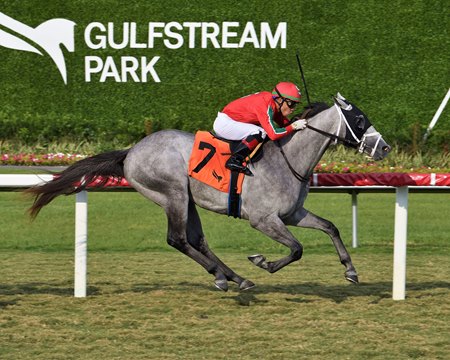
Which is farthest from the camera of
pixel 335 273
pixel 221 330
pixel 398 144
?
pixel 398 144

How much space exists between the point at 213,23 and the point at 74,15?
2.76 metres

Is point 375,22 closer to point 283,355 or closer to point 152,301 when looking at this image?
point 152,301

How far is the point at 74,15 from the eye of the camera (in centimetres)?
1961

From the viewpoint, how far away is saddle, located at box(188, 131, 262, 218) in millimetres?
6770

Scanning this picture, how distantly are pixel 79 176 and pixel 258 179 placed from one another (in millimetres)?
1317

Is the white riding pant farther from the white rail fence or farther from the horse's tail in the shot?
the white rail fence

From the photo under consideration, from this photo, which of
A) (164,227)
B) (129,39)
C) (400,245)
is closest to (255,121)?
(400,245)

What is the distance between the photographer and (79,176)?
711 centimetres

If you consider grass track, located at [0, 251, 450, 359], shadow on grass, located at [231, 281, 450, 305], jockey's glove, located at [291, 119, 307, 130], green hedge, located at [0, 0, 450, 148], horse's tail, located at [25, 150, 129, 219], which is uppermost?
green hedge, located at [0, 0, 450, 148]

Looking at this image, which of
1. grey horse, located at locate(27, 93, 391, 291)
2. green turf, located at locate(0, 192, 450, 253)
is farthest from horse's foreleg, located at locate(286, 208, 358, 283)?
green turf, located at locate(0, 192, 450, 253)

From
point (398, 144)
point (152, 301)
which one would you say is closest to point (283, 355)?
point (152, 301)

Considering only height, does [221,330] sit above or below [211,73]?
below

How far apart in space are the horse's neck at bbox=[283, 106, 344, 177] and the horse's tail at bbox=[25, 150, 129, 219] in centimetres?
123

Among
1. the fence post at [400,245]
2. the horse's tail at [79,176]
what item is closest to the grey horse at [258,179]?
the horse's tail at [79,176]
